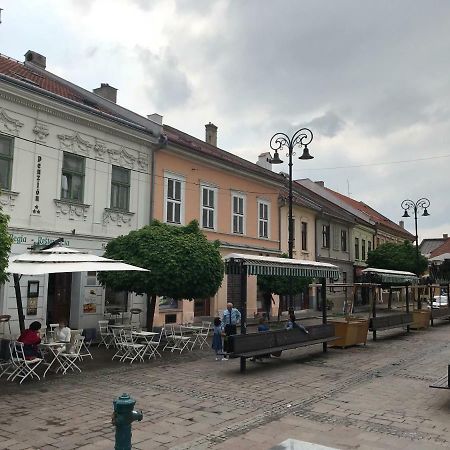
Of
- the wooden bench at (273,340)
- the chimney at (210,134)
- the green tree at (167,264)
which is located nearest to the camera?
the wooden bench at (273,340)

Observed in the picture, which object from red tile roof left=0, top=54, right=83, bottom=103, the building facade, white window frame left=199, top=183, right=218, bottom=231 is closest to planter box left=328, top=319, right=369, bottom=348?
the building facade

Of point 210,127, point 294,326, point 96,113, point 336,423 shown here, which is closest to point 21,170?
point 96,113

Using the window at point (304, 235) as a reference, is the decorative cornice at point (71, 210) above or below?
below

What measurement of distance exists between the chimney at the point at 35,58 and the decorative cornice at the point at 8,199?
8171 millimetres

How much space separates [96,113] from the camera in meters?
16.0

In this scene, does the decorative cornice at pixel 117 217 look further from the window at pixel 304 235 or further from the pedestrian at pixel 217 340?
the window at pixel 304 235

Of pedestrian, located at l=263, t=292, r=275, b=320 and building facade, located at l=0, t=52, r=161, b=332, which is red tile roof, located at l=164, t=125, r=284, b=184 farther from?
pedestrian, located at l=263, t=292, r=275, b=320

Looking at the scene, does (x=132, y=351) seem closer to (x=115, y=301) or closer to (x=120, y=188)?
(x=115, y=301)

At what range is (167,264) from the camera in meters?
13.2

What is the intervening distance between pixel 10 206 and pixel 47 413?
818 cm

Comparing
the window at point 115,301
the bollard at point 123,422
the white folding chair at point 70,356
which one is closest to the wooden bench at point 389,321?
the window at point 115,301

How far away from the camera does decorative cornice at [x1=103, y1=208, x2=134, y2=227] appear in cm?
1658

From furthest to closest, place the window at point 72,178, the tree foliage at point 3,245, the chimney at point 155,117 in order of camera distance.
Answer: the chimney at point 155,117 < the window at point 72,178 < the tree foliage at point 3,245

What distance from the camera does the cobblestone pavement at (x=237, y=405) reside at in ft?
19.9
